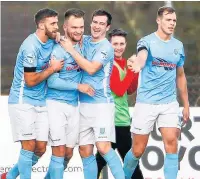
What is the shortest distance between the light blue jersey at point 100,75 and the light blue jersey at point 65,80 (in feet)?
0.34

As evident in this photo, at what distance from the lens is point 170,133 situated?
12.1 metres

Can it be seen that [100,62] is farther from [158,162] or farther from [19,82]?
[158,162]

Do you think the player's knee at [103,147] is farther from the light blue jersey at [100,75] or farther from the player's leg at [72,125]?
the light blue jersey at [100,75]

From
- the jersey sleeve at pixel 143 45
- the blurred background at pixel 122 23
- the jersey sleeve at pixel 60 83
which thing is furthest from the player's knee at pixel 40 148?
the blurred background at pixel 122 23

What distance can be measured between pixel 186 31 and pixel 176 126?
2666 millimetres

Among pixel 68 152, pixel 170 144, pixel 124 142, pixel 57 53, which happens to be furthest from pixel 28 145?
pixel 170 144

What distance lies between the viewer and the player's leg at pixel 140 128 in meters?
12.2

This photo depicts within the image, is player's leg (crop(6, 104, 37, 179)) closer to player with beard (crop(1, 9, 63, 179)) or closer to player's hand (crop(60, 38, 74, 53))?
player with beard (crop(1, 9, 63, 179))

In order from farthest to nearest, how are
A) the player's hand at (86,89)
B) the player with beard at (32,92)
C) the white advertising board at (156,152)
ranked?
the white advertising board at (156,152)
the player with beard at (32,92)
the player's hand at (86,89)

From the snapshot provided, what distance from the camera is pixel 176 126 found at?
12.1 m

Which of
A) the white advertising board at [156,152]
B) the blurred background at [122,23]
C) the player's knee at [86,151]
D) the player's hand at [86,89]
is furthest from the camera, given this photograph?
the blurred background at [122,23]

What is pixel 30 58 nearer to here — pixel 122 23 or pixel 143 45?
pixel 143 45

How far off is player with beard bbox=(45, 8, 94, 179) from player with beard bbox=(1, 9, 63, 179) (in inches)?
3.9

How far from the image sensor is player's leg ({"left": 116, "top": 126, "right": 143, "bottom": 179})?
504 inches
